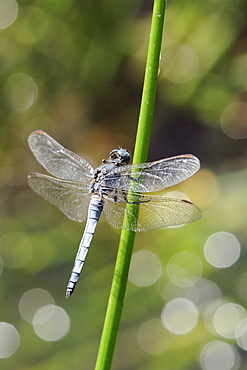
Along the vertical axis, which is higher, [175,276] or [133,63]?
[133,63]

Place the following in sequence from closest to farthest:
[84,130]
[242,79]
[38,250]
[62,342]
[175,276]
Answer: [62,342], [175,276], [38,250], [242,79], [84,130]

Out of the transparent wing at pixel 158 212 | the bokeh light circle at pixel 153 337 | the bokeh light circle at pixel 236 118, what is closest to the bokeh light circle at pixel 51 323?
the bokeh light circle at pixel 153 337

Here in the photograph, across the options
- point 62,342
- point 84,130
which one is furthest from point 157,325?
point 84,130

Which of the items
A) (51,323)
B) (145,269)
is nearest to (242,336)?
(145,269)

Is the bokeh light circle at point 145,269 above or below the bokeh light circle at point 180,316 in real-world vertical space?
above

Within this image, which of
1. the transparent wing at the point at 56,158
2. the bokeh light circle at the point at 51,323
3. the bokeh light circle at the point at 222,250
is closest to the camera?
the transparent wing at the point at 56,158

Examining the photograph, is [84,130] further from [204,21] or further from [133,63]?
[204,21]

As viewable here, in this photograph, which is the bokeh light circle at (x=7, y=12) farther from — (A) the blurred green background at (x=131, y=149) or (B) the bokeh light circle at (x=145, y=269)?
(B) the bokeh light circle at (x=145, y=269)

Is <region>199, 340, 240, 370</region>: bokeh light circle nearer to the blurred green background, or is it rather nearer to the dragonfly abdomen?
the blurred green background
